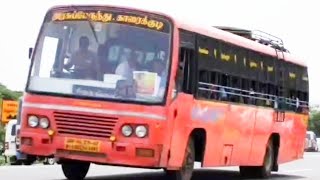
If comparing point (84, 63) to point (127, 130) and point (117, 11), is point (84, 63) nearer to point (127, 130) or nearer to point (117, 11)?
point (117, 11)

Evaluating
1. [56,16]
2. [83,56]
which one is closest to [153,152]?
[83,56]

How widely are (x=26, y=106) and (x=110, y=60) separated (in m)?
1.49

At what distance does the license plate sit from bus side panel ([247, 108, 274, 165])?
18.6ft

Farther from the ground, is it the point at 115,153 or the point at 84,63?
the point at 84,63

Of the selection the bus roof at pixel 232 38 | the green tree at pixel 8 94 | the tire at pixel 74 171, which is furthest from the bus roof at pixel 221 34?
the green tree at pixel 8 94

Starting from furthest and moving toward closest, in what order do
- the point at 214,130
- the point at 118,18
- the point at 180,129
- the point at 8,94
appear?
the point at 8,94, the point at 214,130, the point at 180,129, the point at 118,18

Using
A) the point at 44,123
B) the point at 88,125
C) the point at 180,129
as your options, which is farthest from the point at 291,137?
the point at 44,123

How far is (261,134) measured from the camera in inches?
695

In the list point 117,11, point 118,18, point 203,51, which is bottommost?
point 203,51

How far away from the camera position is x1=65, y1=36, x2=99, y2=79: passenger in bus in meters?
12.2

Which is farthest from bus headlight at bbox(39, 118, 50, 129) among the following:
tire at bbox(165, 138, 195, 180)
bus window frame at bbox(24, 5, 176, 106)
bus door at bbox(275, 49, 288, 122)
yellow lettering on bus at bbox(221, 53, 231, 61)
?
bus door at bbox(275, 49, 288, 122)

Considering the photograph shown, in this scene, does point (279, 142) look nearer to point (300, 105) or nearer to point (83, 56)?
point (300, 105)

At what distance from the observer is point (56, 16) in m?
12.8

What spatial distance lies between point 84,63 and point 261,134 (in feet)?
21.3
